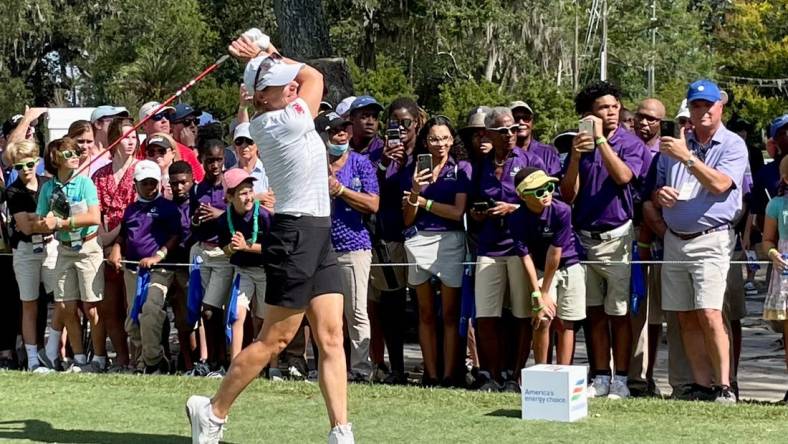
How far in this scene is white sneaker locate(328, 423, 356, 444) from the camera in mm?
6383

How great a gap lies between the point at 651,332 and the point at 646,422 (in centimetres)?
219

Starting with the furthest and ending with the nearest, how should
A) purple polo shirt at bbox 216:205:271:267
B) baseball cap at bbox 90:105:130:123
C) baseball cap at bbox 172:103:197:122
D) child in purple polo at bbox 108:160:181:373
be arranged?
1. baseball cap at bbox 172:103:197:122
2. baseball cap at bbox 90:105:130:123
3. child in purple polo at bbox 108:160:181:373
4. purple polo shirt at bbox 216:205:271:267

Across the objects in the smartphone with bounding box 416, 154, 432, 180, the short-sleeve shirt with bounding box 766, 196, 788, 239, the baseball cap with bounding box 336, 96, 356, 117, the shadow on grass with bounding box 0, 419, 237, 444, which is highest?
the baseball cap with bounding box 336, 96, 356, 117

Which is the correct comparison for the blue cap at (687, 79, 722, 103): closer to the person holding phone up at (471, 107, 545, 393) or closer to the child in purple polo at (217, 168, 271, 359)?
the person holding phone up at (471, 107, 545, 393)

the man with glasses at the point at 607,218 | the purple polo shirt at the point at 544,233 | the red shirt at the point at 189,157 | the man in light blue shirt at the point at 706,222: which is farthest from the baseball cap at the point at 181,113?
the man in light blue shirt at the point at 706,222

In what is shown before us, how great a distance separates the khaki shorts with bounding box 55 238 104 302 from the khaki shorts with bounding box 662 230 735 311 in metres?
4.62

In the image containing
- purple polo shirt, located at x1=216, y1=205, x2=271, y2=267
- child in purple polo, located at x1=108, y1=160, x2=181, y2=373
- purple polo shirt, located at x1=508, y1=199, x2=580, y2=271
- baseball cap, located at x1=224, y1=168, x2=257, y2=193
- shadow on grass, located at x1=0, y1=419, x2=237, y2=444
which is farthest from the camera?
child in purple polo, located at x1=108, y1=160, x2=181, y2=373

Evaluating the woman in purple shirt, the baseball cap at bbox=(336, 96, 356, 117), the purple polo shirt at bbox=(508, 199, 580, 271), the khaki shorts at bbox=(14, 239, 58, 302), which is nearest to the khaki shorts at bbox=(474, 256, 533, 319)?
the purple polo shirt at bbox=(508, 199, 580, 271)

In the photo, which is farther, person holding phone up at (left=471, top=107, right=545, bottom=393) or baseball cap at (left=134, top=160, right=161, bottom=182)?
baseball cap at (left=134, top=160, right=161, bottom=182)

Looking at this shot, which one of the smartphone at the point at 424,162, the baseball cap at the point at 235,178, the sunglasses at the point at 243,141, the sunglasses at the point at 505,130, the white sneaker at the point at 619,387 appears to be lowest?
the white sneaker at the point at 619,387

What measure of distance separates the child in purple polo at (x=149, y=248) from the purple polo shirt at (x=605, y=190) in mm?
3381

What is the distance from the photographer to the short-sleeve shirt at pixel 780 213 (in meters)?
8.53

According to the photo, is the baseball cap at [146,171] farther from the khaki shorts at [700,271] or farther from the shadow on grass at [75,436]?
the khaki shorts at [700,271]

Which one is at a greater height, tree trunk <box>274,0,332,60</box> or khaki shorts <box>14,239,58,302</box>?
tree trunk <box>274,0,332,60</box>
